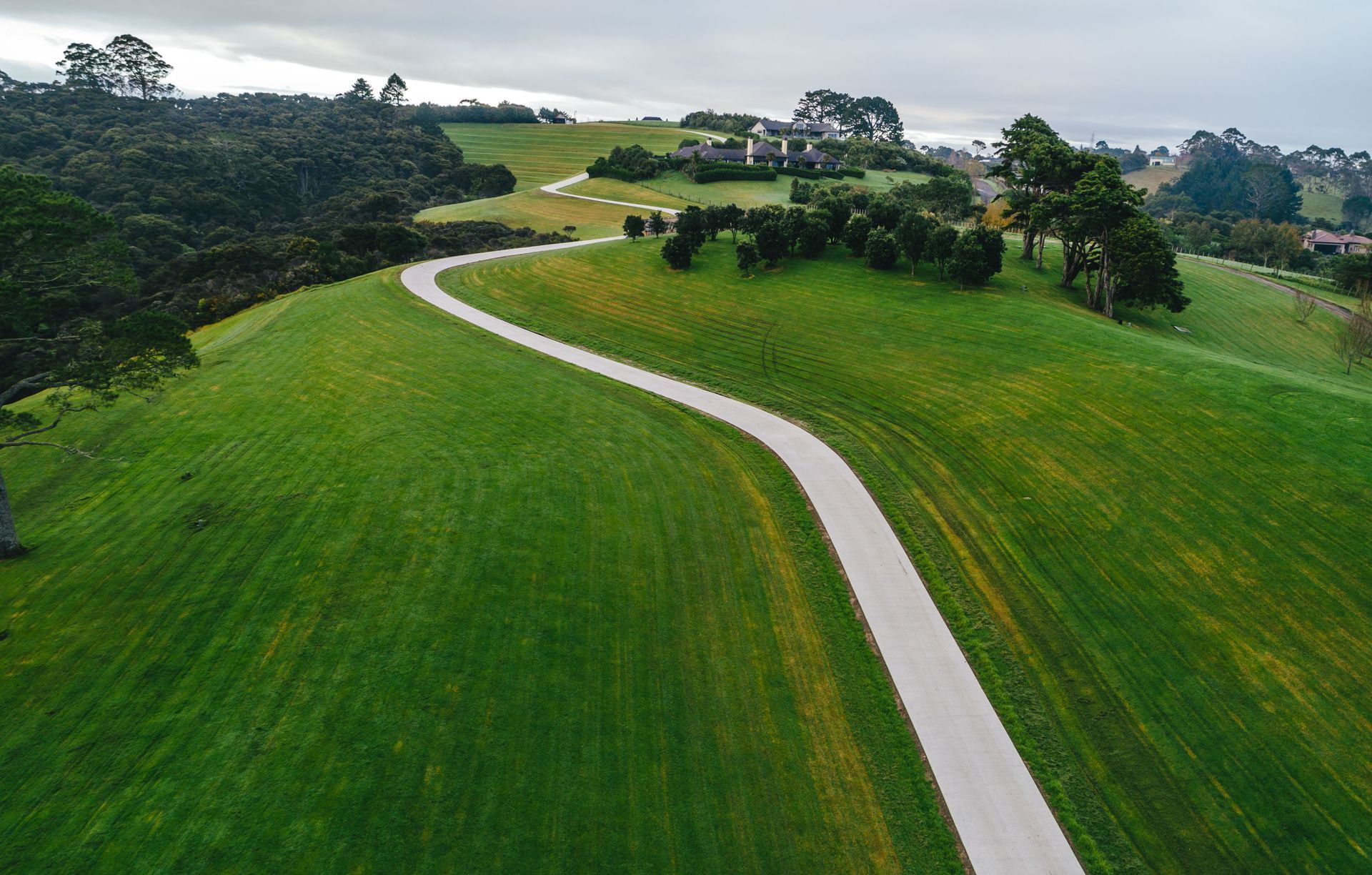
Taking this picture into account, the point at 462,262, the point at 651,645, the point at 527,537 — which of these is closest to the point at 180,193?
the point at 462,262

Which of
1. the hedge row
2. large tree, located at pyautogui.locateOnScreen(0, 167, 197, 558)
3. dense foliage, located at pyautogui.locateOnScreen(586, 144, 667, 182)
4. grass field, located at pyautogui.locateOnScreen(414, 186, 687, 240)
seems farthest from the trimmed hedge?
large tree, located at pyautogui.locateOnScreen(0, 167, 197, 558)

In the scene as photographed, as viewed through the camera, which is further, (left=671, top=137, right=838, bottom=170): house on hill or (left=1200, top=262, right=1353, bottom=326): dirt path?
(left=671, top=137, right=838, bottom=170): house on hill

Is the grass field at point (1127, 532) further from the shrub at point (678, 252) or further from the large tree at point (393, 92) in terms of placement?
the large tree at point (393, 92)

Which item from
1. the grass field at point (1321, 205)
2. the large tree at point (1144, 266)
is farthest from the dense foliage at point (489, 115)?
the grass field at point (1321, 205)

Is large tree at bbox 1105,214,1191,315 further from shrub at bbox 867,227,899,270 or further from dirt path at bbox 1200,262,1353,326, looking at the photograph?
dirt path at bbox 1200,262,1353,326

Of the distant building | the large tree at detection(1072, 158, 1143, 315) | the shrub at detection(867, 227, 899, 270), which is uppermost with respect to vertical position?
the distant building

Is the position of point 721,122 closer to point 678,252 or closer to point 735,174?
point 735,174

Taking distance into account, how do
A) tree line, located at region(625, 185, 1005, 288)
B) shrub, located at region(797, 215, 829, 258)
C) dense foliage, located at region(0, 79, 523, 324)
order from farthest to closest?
dense foliage, located at region(0, 79, 523, 324) → shrub, located at region(797, 215, 829, 258) → tree line, located at region(625, 185, 1005, 288)
